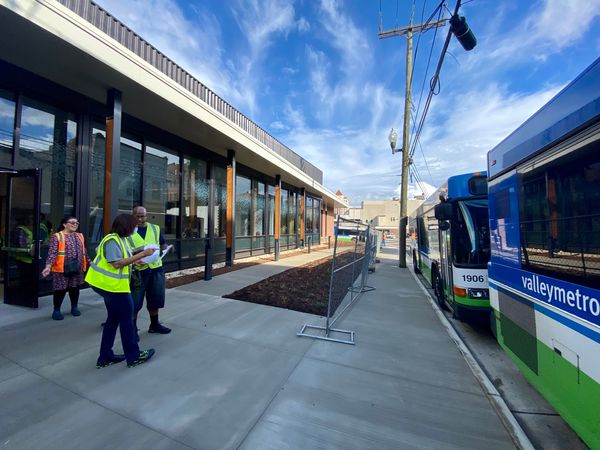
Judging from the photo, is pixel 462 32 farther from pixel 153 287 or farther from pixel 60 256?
pixel 60 256

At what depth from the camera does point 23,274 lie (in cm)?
501

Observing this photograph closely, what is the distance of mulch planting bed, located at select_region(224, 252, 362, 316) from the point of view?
19.5 feet

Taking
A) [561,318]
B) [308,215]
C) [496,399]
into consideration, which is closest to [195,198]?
[496,399]

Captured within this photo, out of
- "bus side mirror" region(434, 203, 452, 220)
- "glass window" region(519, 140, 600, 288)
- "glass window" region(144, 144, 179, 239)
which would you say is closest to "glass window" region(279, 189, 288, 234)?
"glass window" region(144, 144, 179, 239)

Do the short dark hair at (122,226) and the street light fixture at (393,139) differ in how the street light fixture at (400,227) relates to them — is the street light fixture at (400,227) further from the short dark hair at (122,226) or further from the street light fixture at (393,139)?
the short dark hair at (122,226)

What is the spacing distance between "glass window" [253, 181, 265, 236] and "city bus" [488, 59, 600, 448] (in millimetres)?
12145

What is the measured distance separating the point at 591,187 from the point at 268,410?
304cm

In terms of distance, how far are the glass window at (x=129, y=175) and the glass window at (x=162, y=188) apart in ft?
0.71

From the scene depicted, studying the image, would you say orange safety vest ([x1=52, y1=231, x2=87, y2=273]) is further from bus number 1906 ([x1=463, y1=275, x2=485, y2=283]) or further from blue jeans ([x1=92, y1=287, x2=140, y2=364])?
bus number 1906 ([x1=463, y1=275, x2=485, y2=283])

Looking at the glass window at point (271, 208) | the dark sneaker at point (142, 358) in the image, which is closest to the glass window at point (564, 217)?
the dark sneaker at point (142, 358)

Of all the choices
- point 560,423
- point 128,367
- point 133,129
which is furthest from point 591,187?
point 133,129

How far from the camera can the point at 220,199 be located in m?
11.6

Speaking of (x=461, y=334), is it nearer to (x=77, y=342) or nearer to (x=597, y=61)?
(x=597, y=61)

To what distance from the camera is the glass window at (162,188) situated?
27.6 feet
